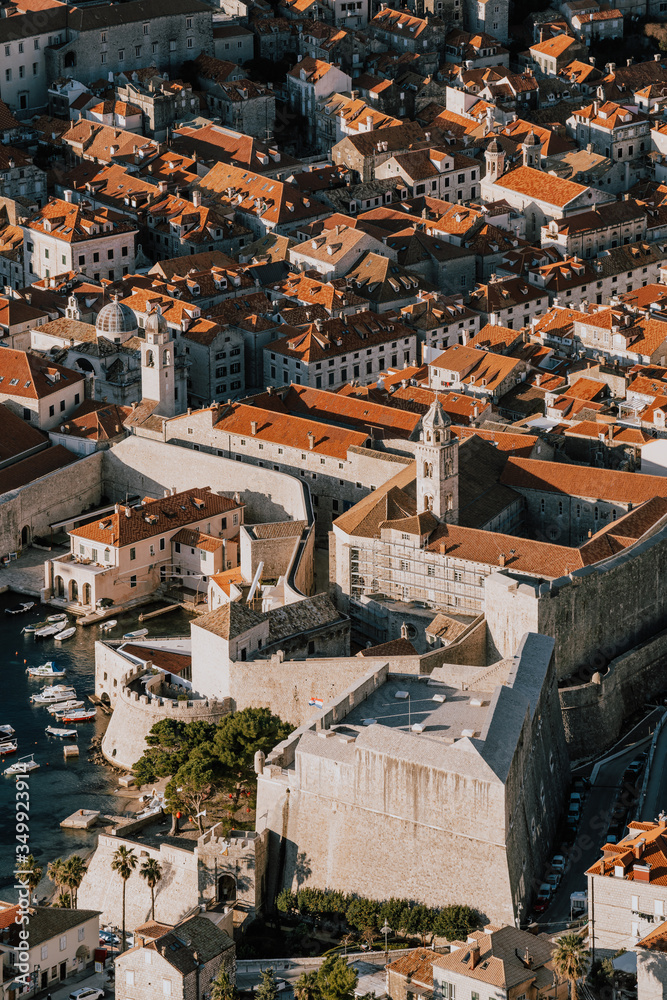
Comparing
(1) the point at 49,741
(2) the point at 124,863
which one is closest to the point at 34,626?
(1) the point at 49,741

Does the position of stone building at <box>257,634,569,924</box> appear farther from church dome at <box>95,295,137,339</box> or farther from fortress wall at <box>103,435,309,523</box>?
church dome at <box>95,295,137,339</box>

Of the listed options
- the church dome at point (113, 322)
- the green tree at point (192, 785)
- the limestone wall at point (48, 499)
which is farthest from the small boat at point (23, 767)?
the church dome at point (113, 322)

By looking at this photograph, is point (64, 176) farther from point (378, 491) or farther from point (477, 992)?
point (477, 992)

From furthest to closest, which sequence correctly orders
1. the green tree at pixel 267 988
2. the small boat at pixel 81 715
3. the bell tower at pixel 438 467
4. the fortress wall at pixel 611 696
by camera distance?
1. the bell tower at pixel 438 467
2. the small boat at pixel 81 715
3. the fortress wall at pixel 611 696
4. the green tree at pixel 267 988

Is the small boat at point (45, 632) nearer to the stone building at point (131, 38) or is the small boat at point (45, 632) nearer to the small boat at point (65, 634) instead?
the small boat at point (65, 634)

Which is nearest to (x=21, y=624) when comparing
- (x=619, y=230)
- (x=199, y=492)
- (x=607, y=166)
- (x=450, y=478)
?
(x=199, y=492)

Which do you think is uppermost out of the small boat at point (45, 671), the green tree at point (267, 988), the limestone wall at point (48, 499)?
the green tree at point (267, 988)

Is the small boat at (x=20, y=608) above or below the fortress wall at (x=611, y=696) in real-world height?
below
